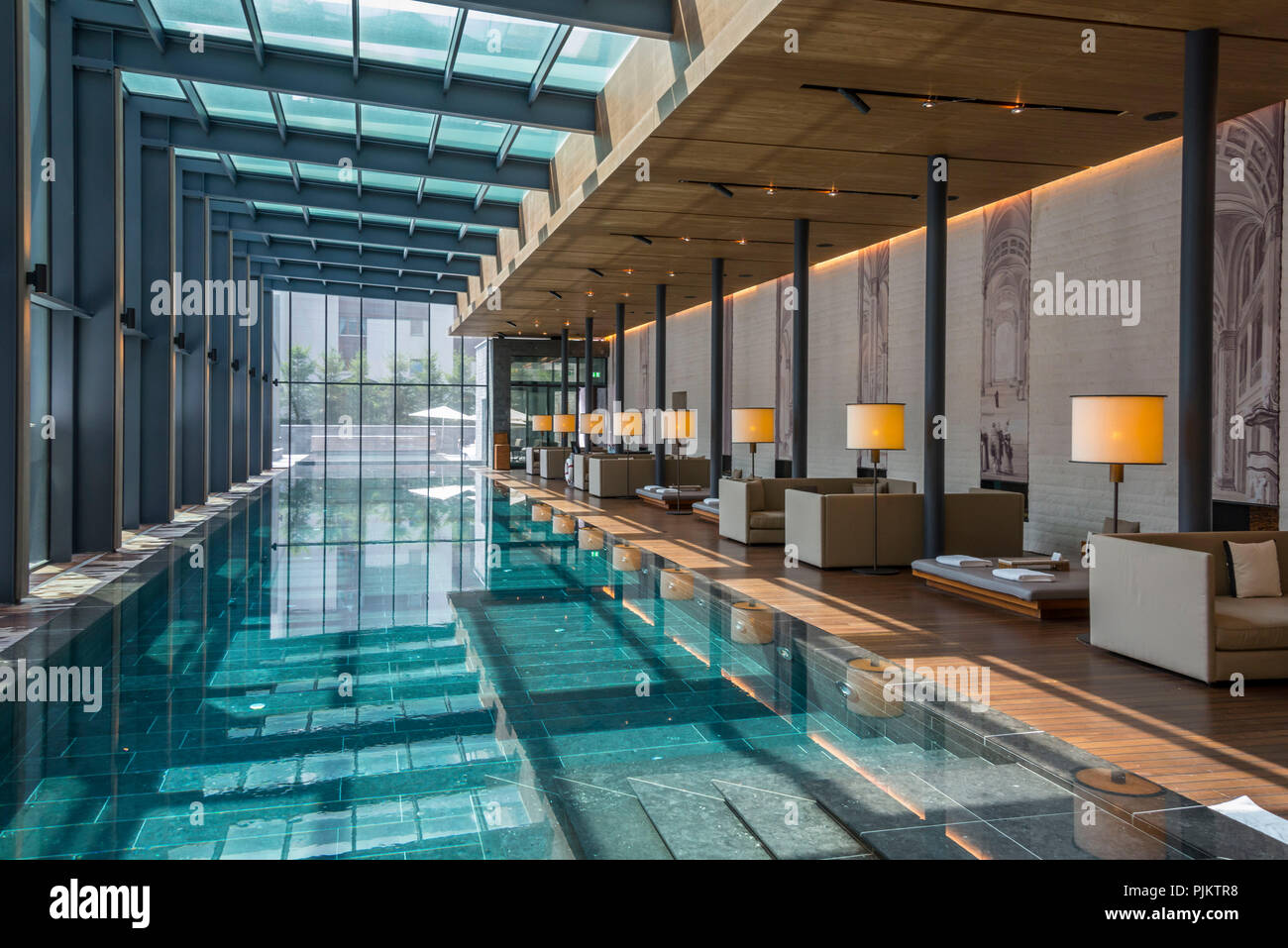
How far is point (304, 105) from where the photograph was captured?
12.8 metres

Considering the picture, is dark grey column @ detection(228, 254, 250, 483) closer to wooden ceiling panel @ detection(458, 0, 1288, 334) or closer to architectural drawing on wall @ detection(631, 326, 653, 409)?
architectural drawing on wall @ detection(631, 326, 653, 409)

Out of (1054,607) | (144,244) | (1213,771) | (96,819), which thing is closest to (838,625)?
(1054,607)

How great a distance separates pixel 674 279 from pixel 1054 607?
12503 millimetres

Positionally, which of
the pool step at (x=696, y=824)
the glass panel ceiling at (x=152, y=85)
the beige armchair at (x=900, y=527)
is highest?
the glass panel ceiling at (x=152, y=85)

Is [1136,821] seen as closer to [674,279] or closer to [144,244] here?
[144,244]

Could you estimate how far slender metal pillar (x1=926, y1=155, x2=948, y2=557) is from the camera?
9766 mm

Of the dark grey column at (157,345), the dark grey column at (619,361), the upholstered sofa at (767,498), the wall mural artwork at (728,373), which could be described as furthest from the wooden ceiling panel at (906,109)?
the dark grey column at (619,361)

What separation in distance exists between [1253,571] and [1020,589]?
1772 millimetres

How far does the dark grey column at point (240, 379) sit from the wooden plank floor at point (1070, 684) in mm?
15772

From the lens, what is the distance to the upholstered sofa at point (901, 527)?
10266mm

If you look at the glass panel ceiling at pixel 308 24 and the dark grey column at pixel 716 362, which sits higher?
the glass panel ceiling at pixel 308 24

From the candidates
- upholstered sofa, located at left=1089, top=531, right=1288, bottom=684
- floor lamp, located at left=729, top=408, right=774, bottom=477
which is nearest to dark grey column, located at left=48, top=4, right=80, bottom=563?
floor lamp, located at left=729, top=408, right=774, bottom=477

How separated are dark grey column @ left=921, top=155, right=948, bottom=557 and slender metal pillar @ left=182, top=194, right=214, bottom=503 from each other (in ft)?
41.3

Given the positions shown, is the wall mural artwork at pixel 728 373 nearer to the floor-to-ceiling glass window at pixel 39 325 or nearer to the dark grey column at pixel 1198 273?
the floor-to-ceiling glass window at pixel 39 325
